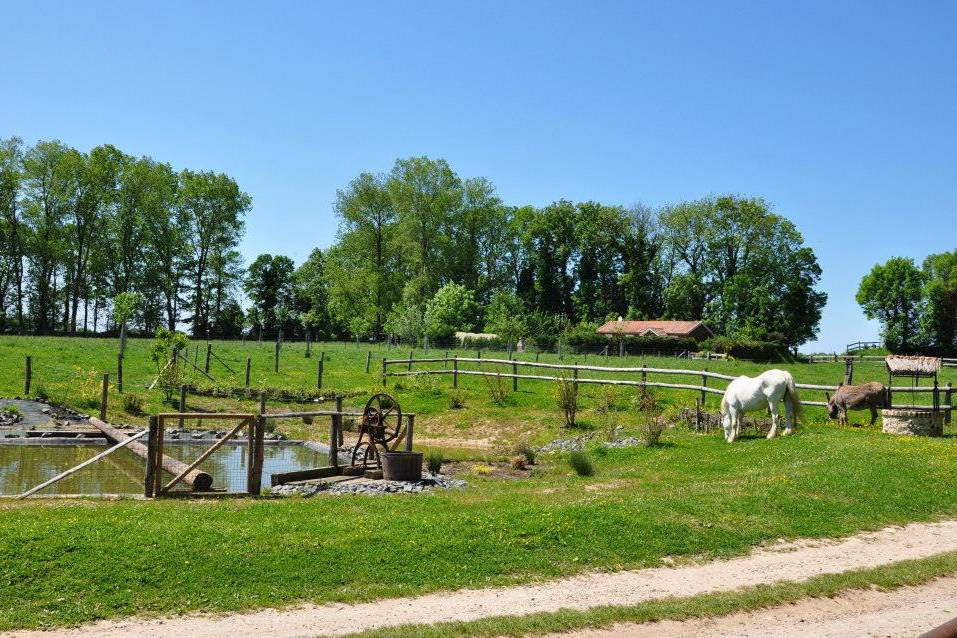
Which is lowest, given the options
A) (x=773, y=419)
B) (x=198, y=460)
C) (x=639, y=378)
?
(x=198, y=460)

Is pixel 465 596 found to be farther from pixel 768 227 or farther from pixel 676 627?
pixel 768 227

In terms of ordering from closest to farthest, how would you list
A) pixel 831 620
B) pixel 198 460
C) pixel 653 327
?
pixel 831 620, pixel 198 460, pixel 653 327

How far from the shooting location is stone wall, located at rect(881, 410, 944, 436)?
60.6 feet

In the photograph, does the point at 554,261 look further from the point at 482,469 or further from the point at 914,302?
the point at 482,469

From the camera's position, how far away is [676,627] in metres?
7.24

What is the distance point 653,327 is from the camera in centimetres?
6956

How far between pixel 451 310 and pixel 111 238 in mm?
30831

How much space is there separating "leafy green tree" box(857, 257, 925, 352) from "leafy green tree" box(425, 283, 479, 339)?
41231 millimetres

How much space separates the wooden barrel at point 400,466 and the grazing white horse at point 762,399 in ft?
26.9

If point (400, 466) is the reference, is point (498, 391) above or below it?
above

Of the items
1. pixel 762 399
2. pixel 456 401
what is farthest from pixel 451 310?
pixel 762 399

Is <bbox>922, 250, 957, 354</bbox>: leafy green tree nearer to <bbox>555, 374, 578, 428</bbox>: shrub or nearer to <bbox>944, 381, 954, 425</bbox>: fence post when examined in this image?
<bbox>944, 381, 954, 425</bbox>: fence post

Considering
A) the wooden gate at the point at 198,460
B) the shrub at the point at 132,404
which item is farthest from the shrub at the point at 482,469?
the shrub at the point at 132,404

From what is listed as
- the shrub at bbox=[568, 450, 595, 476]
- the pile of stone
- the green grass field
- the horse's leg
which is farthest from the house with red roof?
the pile of stone
